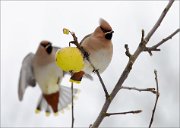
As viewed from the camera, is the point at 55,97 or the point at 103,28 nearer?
the point at 103,28

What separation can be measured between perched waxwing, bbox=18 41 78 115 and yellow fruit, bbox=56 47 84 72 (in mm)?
1198

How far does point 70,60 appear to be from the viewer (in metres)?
0.92

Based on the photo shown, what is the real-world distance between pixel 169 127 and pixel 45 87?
247 centimetres

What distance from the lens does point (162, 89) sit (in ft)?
15.1

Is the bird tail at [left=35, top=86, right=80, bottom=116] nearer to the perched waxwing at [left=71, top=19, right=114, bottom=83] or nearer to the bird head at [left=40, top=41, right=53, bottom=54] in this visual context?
the bird head at [left=40, top=41, right=53, bottom=54]

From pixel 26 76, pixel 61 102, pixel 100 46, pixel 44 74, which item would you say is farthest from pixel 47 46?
pixel 100 46

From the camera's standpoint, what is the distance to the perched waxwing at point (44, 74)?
2.29 meters

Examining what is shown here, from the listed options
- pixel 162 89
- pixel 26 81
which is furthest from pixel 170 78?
pixel 26 81

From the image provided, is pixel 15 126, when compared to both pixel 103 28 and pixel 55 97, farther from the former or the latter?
pixel 103 28

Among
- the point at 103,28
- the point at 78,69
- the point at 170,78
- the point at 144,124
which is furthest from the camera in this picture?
the point at 170,78

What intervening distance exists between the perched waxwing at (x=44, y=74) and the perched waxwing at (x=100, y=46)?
36.4 inches

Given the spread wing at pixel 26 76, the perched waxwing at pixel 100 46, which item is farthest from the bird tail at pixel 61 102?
the perched waxwing at pixel 100 46

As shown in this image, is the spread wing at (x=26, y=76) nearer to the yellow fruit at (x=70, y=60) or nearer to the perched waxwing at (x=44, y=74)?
the perched waxwing at (x=44, y=74)

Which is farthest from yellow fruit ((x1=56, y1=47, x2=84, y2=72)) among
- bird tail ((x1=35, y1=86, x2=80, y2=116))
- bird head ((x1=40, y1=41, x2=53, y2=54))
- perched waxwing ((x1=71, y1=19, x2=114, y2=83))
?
bird tail ((x1=35, y1=86, x2=80, y2=116))
